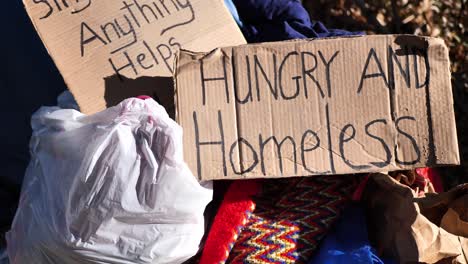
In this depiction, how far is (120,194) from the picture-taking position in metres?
1.45

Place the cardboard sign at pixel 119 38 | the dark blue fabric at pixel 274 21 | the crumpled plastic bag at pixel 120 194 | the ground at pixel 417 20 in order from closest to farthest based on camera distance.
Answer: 1. the crumpled plastic bag at pixel 120 194
2. the cardboard sign at pixel 119 38
3. the dark blue fabric at pixel 274 21
4. the ground at pixel 417 20

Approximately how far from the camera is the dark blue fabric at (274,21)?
1.87 meters

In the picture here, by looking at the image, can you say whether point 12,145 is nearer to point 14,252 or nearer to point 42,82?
point 42,82

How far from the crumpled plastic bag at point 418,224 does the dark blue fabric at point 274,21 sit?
45cm

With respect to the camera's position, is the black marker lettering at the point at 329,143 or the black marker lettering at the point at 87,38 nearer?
the black marker lettering at the point at 329,143

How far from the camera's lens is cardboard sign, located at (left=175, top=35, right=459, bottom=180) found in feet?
5.08

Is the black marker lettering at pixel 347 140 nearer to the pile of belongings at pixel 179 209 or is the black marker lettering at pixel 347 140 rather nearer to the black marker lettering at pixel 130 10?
the pile of belongings at pixel 179 209

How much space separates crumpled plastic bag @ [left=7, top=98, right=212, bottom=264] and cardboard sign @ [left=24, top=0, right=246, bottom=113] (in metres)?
0.14

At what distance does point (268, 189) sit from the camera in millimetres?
1663

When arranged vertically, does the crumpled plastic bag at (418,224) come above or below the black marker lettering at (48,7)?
below

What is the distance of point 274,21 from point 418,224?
26.7 inches

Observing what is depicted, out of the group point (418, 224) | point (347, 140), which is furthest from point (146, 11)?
point (418, 224)

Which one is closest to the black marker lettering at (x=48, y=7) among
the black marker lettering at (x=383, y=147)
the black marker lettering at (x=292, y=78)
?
the black marker lettering at (x=292, y=78)

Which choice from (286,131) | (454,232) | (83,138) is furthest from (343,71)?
(83,138)
